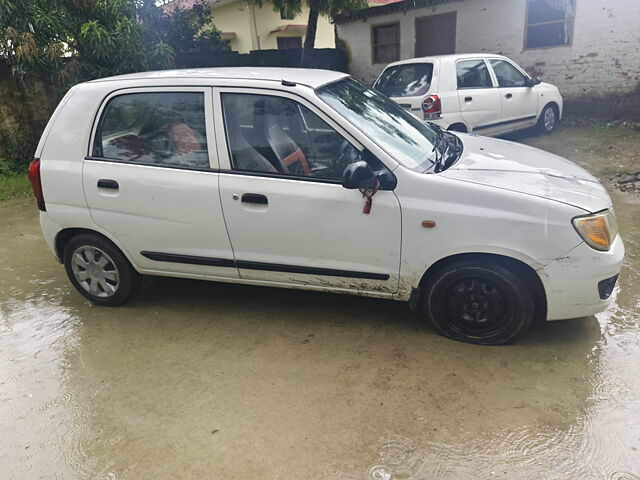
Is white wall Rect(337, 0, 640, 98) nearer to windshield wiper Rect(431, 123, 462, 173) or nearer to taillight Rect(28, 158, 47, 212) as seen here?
windshield wiper Rect(431, 123, 462, 173)

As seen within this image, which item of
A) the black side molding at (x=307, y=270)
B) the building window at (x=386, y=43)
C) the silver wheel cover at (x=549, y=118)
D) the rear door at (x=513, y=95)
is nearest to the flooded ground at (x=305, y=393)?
the black side molding at (x=307, y=270)

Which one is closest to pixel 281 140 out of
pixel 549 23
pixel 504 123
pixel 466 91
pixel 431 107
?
pixel 431 107

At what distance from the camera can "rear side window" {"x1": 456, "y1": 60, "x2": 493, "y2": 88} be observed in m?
7.31

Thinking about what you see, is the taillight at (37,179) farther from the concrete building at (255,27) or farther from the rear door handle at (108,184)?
the concrete building at (255,27)

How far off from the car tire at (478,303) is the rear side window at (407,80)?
4.74 metres

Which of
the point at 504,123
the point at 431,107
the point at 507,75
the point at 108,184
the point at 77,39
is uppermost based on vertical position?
the point at 77,39

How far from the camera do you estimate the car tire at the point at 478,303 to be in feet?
9.62

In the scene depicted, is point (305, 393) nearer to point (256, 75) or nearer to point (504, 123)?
point (256, 75)

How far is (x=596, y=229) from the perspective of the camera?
2768mm

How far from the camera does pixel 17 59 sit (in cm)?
823

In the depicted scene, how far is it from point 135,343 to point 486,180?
2.57 m

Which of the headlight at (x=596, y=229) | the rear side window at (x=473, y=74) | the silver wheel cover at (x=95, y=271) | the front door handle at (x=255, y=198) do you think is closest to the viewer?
the headlight at (x=596, y=229)

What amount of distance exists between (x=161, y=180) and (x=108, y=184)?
0.43 m

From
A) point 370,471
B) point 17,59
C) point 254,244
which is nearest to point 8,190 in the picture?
point 17,59
